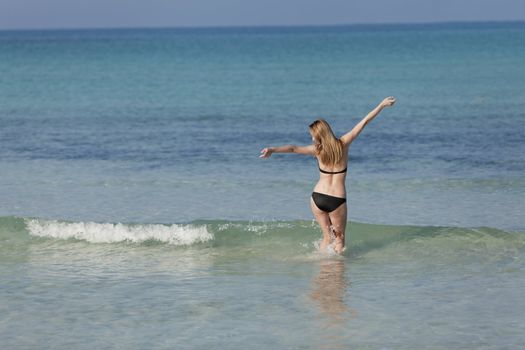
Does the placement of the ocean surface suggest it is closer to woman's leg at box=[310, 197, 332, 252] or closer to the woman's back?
woman's leg at box=[310, 197, 332, 252]

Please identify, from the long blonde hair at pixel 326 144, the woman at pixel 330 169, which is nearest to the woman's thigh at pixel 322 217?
the woman at pixel 330 169

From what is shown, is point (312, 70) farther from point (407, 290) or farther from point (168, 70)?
point (407, 290)

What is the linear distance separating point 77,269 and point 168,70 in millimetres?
43152

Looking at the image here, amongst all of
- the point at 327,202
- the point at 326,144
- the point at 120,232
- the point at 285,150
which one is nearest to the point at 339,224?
the point at 327,202

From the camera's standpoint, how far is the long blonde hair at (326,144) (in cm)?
1052

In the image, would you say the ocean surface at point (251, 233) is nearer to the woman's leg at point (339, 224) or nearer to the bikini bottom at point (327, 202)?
the woman's leg at point (339, 224)

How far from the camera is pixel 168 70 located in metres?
53.3

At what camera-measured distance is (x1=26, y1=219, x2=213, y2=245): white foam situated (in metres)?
12.5

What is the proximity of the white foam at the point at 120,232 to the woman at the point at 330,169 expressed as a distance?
2.11 m

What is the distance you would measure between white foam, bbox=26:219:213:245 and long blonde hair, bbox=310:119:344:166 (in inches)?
97.1

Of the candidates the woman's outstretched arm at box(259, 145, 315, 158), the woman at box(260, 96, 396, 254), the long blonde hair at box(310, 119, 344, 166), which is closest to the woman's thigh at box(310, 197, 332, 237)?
the woman at box(260, 96, 396, 254)

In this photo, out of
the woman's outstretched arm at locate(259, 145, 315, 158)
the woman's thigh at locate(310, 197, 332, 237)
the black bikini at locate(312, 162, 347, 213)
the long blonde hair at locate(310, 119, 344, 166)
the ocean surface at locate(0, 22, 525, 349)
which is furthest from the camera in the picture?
the woman's thigh at locate(310, 197, 332, 237)

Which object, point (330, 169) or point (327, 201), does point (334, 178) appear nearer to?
point (330, 169)

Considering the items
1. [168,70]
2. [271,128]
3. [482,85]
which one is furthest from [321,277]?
[168,70]
